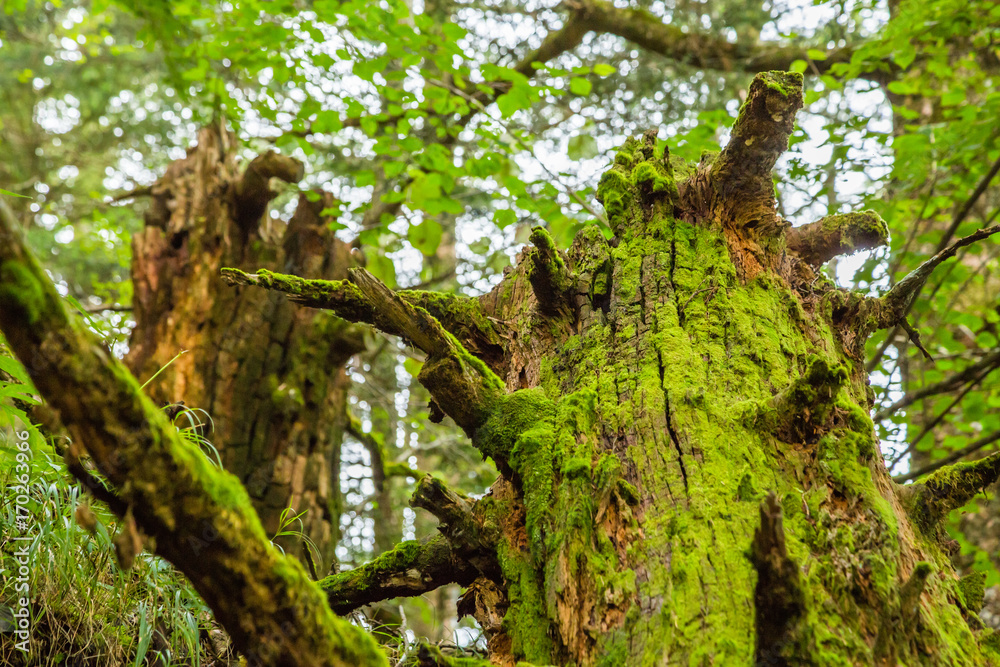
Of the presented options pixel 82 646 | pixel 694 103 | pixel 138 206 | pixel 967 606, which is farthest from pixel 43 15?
pixel 967 606

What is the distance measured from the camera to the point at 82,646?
1.89m

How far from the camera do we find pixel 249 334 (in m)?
4.83

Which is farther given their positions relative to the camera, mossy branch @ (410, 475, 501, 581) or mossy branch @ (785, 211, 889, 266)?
mossy branch @ (785, 211, 889, 266)

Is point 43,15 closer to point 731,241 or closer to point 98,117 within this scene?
point 98,117

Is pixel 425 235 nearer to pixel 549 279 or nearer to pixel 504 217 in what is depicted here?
pixel 504 217

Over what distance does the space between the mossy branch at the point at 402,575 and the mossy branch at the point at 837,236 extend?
72.1 inches

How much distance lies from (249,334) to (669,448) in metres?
3.93

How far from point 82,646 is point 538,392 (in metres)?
1.58

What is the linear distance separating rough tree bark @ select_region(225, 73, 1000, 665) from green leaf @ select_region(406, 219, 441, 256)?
8.10 ft

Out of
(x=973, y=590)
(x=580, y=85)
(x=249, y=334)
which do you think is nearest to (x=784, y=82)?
(x=973, y=590)

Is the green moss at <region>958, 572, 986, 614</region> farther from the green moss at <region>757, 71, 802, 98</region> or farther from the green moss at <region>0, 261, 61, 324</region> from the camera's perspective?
the green moss at <region>0, 261, 61, 324</region>

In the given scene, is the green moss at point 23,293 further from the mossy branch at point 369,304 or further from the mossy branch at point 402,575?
the mossy branch at point 402,575

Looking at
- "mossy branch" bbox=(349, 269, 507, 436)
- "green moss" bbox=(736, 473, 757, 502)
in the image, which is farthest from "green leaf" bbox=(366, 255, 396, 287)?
"green moss" bbox=(736, 473, 757, 502)

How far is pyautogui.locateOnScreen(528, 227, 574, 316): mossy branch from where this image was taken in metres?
2.15
